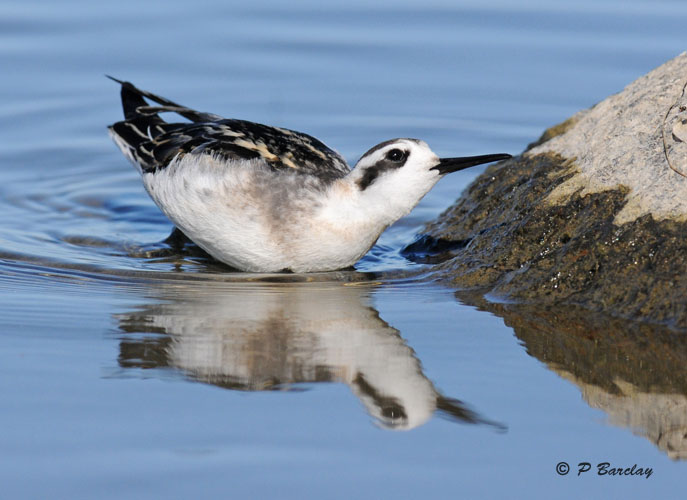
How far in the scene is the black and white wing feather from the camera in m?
8.16

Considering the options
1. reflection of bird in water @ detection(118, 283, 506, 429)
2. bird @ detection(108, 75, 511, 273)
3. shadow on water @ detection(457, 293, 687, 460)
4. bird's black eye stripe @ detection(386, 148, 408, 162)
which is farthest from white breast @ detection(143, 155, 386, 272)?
shadow on water @ detection(457, 293, 687, 460)

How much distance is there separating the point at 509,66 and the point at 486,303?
643 centimetres

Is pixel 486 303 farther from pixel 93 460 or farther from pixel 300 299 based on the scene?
pixel 93 460

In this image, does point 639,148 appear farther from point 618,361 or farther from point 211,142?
point 211,142

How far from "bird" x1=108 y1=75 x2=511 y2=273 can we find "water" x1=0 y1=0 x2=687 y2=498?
226 mm

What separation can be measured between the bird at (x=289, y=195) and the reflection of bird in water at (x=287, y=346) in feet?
2.09

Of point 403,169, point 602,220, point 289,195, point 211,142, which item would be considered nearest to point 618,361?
point 602,220

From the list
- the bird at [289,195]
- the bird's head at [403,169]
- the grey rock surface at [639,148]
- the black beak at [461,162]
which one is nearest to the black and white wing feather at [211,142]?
the bird at [289,195]

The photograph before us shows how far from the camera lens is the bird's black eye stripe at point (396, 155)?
757 cm

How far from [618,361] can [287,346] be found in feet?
5.88

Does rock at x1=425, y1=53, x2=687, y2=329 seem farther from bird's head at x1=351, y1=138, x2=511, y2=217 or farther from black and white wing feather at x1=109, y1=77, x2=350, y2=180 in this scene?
black and white wing feather at x1=109, y1=77, x2=350, y2=180

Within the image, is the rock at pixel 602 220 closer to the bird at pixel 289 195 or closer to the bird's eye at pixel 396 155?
the bird at pixel 289 195

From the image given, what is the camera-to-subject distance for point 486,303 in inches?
275

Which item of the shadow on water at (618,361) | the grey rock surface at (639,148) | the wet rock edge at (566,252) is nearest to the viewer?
the shadow on water at (618,361)
